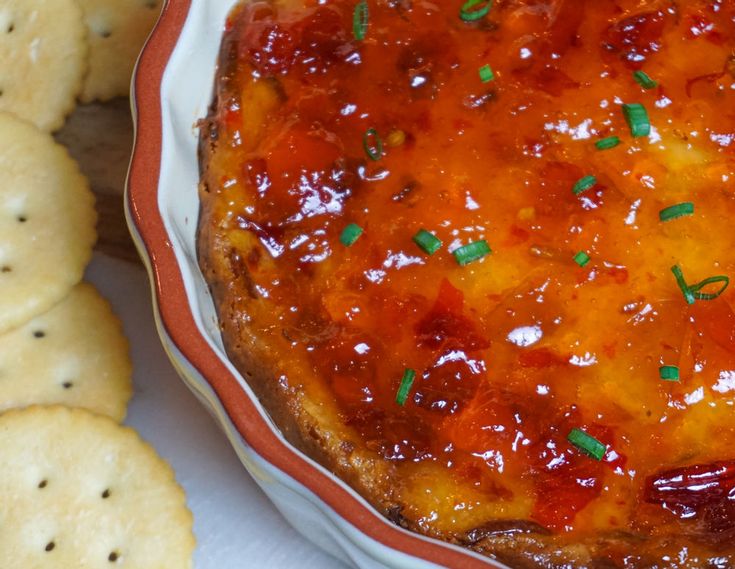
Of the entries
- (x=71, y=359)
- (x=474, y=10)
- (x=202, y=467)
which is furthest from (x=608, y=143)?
(x=71, y=359)

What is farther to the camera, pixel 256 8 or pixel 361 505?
pixel 256 8

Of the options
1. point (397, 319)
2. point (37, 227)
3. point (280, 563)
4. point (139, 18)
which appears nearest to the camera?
point (397, 319)

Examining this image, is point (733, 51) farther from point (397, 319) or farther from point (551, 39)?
point (397, 319)

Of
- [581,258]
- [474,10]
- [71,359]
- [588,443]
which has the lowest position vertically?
[71,359]

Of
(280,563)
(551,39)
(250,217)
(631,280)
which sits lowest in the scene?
(280,563)

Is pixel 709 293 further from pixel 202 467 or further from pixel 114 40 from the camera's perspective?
pixel 114 40

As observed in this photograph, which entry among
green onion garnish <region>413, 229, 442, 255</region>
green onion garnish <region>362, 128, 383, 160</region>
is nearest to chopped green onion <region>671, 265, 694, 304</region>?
green onion garnish <region>413, 229, 442, 255</region>

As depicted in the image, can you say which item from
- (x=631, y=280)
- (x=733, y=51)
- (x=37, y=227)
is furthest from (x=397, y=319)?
(x=37, y=227)

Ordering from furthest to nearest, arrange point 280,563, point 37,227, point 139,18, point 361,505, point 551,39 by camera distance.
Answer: point 139,18 → point 37,227 → point 280,563 → point 551,39 → point 361,505
